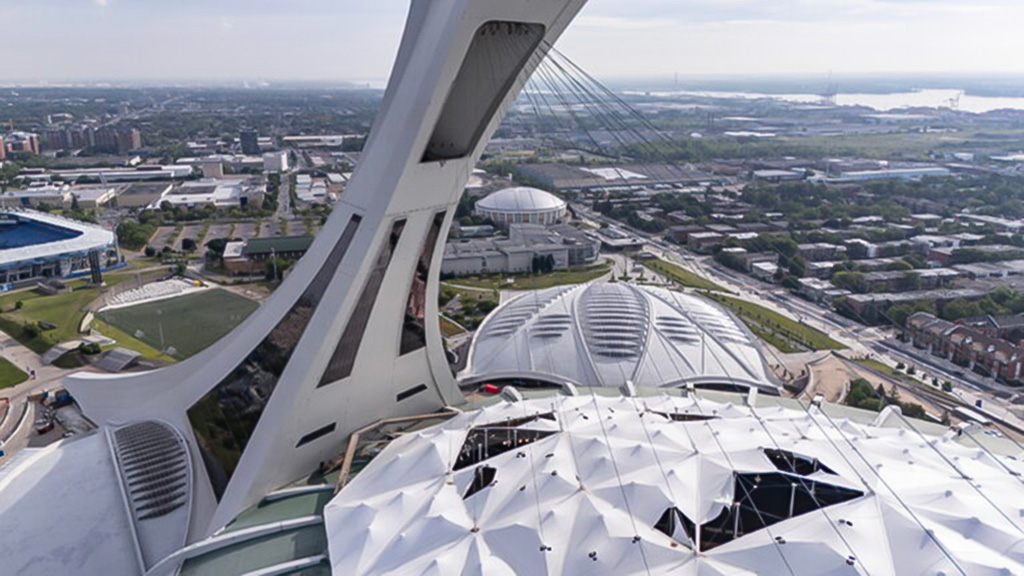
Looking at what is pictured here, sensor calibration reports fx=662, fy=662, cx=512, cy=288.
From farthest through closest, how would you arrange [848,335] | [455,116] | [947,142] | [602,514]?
[947,142] < [848,335] < [455,116] < [602,514]

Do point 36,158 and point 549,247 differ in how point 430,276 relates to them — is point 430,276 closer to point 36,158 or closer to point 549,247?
point 549,247

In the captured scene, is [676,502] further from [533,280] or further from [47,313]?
[47,313]

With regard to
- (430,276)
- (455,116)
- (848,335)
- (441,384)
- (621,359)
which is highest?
(455,116)

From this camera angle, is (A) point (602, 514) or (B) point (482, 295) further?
(B) point (482, 295)

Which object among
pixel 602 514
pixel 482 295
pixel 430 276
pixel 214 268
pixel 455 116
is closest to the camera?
pixel 602 514

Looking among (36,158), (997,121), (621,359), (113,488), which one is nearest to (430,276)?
(113,488)

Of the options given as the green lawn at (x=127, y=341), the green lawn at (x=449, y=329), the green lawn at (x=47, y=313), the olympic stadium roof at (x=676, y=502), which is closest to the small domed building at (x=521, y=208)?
the green lawn at (x=449, y=329)

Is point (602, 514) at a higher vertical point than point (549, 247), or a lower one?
higher
